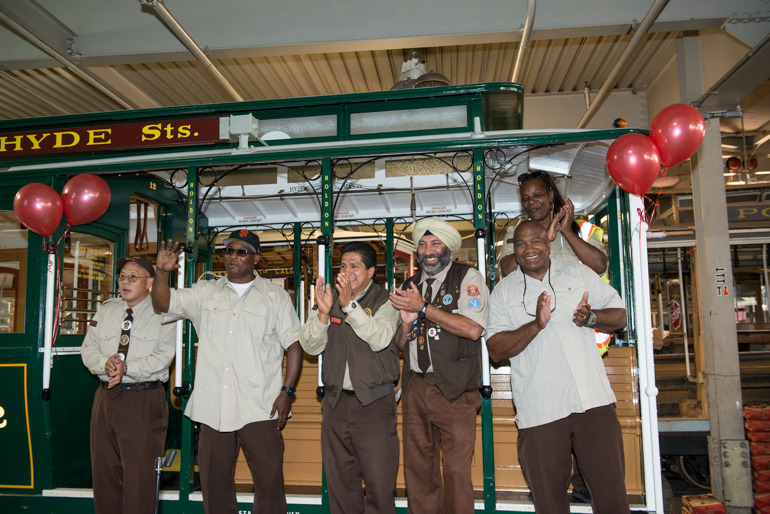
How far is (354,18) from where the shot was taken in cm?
645

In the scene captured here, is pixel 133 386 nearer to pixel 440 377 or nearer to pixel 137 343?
pixel 137 343

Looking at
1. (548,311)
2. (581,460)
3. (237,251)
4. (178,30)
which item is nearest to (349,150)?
(237,251)

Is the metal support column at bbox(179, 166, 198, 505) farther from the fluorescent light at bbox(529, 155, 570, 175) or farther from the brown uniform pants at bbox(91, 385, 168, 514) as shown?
the fluorescent light at bbox(529, 155, 570, 175)

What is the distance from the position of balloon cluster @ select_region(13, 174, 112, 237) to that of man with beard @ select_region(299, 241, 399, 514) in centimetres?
227

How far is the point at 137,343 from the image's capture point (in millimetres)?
3936

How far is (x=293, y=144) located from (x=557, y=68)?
7.16 meters

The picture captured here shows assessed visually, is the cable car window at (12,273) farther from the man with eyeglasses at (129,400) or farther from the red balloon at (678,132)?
Result: the red balloon at (678,132)

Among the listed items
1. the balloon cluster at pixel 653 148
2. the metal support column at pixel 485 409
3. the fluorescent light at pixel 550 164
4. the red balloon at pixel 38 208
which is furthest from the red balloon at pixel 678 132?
the red balloon at pixel 38 208

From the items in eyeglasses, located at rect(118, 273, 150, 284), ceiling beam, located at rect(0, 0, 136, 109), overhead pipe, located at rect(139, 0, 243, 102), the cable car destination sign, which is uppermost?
ceiling beam, located at rect(0, 0, 136, 109)

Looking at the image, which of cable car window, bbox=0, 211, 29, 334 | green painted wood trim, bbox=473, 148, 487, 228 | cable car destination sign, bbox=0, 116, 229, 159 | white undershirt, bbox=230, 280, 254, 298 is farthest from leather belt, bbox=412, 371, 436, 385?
cable car window, bbox=0, 211, 29, 334

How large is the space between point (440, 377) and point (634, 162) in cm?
197

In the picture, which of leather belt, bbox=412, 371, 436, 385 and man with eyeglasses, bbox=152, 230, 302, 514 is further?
man with eyeglasses, bbox=152, 230, 302, 514

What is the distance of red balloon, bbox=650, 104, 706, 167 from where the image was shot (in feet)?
11.3

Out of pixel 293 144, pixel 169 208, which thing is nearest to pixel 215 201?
pixel 169 208
